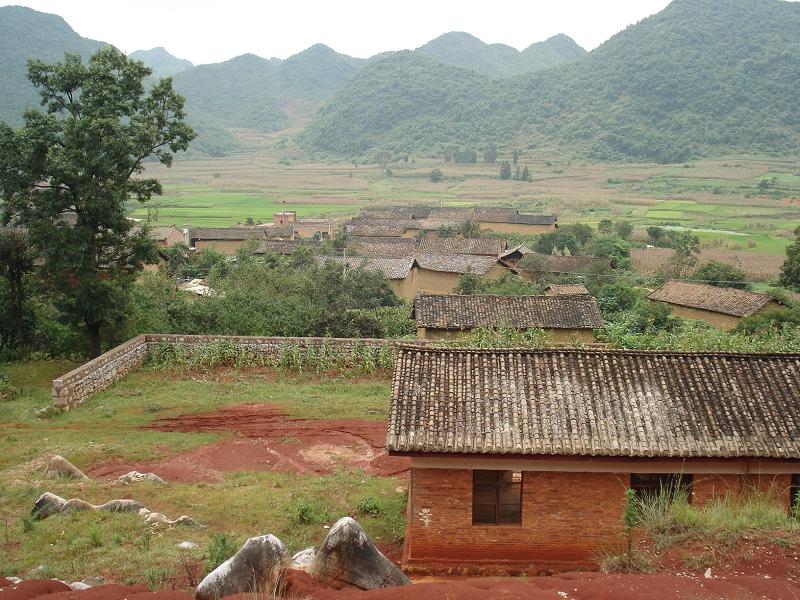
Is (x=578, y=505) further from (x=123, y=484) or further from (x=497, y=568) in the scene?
(x=123, y=484)

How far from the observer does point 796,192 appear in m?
96.4

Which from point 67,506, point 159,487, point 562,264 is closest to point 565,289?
point 562,264

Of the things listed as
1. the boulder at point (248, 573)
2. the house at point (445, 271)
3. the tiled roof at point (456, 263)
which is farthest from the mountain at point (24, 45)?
the boulder at point (248, 573)

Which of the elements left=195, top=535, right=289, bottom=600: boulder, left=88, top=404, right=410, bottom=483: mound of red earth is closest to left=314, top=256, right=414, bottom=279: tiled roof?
left=88, top=404, right=410, bottom=483: mound of red earth

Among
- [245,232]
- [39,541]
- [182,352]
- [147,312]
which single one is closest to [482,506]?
[39,541]

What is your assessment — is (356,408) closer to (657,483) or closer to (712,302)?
(657,483)

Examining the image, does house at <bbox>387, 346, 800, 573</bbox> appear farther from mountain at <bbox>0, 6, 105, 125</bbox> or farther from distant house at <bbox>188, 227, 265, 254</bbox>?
mountain at <bbox>0, 6, 105, 125</bbox>

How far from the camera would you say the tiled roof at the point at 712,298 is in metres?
36.3

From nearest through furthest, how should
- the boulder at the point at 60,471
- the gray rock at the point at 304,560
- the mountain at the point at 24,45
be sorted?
1. the gray rock at the point at 304,560
2. the boulder at the point at 60,471
3. the mountain at the point at 24,45

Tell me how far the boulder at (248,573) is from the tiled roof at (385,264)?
37.0 m

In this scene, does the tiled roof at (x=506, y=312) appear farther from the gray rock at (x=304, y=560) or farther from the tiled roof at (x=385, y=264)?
the gray rock at (x=304, y=560)

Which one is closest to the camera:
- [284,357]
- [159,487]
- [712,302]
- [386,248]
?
[159,487]

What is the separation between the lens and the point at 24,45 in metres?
122

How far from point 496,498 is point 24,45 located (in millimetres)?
135256
